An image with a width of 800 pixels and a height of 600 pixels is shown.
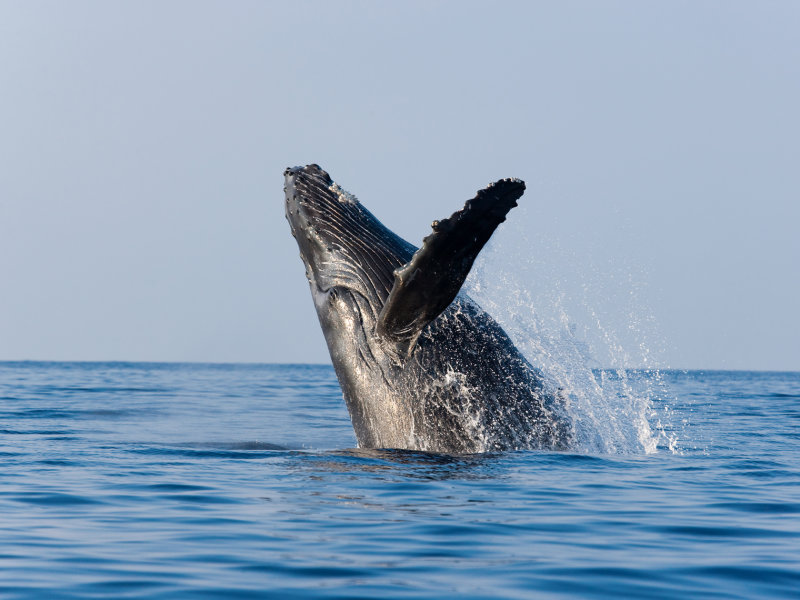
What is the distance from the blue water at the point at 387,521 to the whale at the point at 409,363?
370 mm

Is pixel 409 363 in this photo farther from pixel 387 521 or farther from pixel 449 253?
pixel 387 521

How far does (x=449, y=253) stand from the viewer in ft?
31.5

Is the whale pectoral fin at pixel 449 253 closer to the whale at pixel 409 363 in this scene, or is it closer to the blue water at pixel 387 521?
the whale at pixel 409 363

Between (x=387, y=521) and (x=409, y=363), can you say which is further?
(x=409, y=363)

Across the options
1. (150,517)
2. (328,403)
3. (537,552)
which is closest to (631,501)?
(537,552)

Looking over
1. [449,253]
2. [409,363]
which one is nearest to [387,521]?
[449,253]

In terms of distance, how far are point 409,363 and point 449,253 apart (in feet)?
7.39

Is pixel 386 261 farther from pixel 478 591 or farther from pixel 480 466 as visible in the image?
pixel 478 591

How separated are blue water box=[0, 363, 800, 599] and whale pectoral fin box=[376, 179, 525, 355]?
1.68 meters

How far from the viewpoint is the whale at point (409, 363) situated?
1149 cm

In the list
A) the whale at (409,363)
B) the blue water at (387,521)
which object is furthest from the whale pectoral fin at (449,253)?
the blue water at (387,521)

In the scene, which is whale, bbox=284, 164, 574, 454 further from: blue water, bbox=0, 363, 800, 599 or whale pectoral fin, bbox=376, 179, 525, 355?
whale pectoral fin, bbox=376, 179, 525, 355

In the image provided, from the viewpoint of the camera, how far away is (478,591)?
6.40m

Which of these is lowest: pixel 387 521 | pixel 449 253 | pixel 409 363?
pixel 387 521
